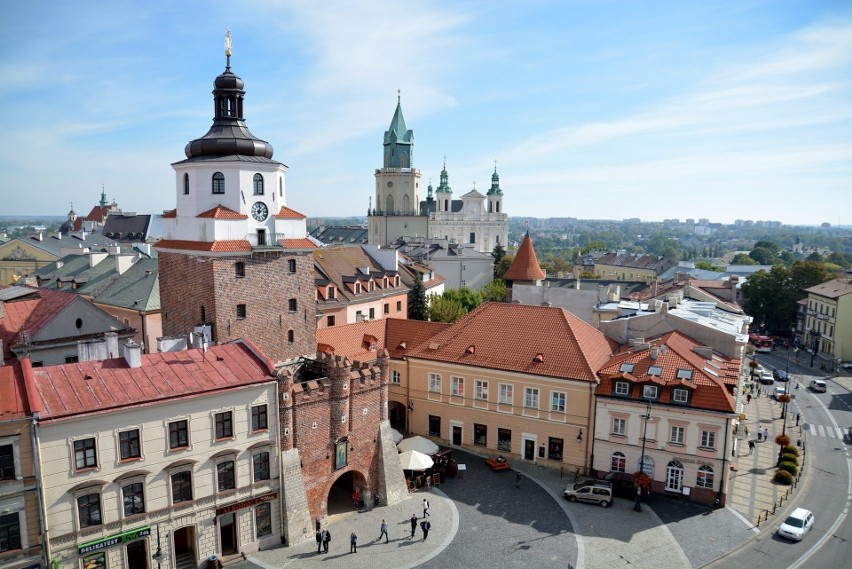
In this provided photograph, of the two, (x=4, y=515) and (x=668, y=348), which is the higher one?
(x=668, y=348)

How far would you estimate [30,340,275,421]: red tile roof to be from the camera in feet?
78.2

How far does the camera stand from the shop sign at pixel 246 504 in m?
27.6

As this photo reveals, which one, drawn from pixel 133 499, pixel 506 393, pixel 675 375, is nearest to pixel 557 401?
pixel 506 393

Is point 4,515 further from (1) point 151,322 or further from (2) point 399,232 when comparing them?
(2) point 399,232

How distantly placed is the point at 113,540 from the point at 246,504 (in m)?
5.67

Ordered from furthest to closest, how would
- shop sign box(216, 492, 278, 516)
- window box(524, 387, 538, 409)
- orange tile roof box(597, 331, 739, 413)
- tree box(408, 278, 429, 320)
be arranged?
1. tree box(408, 278, 429, 320)
2. window box(524, 387, 538, 409)
3. orange tile roof box(597, 331, 739, 413)
4. shop sign box(216, 492, 278, 516)

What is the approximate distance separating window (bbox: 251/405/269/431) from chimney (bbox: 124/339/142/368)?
5.41m

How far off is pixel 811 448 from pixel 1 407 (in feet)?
164

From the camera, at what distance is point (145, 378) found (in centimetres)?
2606

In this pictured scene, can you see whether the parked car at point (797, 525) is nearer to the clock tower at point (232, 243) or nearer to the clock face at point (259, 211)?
the clock tower at point (232, 243)

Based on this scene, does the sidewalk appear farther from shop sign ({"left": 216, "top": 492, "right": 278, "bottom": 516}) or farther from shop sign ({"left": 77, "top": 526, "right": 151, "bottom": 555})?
shop sign ({"left": 77, "top": 526, "right": 151, "bottom": 555})

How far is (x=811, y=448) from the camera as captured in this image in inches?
1772

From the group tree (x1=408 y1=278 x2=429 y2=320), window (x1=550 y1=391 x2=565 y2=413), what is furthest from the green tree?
window (x1=550 y1=391 x2=565 y2=413)

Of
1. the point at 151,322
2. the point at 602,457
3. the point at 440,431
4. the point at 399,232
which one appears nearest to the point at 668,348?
the point at 602,457
